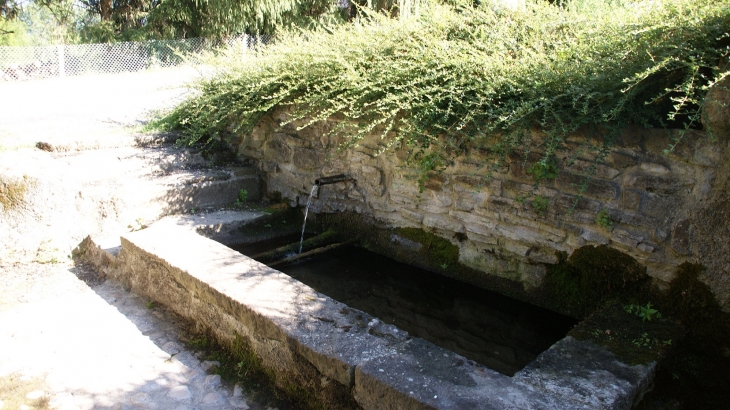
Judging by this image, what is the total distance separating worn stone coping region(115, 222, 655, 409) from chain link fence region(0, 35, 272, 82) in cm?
693

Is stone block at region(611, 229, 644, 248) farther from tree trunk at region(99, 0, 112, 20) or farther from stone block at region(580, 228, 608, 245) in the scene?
tree trunk at region(99, 0, 112, 20)

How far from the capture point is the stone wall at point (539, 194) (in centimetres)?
266

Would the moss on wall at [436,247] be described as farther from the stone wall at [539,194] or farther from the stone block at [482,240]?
the stone block at [482,240]

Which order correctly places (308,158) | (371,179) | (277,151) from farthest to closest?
(277,151) < (308,158) < (371,179)

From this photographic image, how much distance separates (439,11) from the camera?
4.31m

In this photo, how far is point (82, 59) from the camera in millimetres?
9383

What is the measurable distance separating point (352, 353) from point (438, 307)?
5.03 ft

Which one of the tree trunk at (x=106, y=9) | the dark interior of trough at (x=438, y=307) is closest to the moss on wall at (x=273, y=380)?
the dark interior of trough at (x=438, y=307)

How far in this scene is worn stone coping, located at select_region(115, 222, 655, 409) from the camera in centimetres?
188

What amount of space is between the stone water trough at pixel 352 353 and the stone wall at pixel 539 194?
0.86 meters

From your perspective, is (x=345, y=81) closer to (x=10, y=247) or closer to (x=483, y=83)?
(x=483, y=83)

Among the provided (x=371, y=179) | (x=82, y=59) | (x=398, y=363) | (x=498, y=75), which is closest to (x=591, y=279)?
(x=498, y=75)

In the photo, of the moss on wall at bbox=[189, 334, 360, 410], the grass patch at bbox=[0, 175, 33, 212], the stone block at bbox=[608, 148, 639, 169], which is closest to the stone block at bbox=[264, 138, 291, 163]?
the grass patch at bbox=[0, 175, 33, 212]

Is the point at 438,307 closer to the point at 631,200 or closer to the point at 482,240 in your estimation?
the point at 482,240
